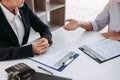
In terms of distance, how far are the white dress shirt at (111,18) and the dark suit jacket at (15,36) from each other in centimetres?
52

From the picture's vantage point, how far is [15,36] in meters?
1.54

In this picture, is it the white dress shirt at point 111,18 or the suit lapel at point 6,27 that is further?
the white dress shirt at point 111,18

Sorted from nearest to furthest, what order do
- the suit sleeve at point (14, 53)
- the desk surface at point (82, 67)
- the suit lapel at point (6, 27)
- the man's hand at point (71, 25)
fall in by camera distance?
the desk surface at point (82, 67) → the suit sleeve at point (14, 53) → the suit lapel at point (6, 27) → the man's hand at point (71, 25)

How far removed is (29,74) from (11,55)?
0.25 m

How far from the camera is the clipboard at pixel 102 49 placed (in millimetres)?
1383

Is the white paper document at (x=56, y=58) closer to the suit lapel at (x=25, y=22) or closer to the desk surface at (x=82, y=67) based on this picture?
the desk surface at (x=82, y=67)

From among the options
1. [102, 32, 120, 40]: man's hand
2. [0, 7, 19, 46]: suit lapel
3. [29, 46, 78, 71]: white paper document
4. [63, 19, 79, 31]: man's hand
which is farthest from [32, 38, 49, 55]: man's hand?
[102, 32, 120, 40]: man's hand

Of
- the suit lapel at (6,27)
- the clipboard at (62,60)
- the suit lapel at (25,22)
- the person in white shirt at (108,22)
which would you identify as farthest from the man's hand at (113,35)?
the suit lapel at (6,27)

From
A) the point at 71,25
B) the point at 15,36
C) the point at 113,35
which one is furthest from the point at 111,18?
the point at 15,36

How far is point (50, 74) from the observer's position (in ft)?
3.88

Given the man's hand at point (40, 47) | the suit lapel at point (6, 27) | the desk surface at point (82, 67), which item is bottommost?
the desk surface at point (82, 67)

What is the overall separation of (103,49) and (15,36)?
66 centimetres

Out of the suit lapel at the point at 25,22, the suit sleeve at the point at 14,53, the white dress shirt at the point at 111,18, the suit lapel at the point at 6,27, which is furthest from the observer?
the white dress shirt at the point at 111,18

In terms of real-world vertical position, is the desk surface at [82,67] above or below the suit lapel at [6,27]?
below
